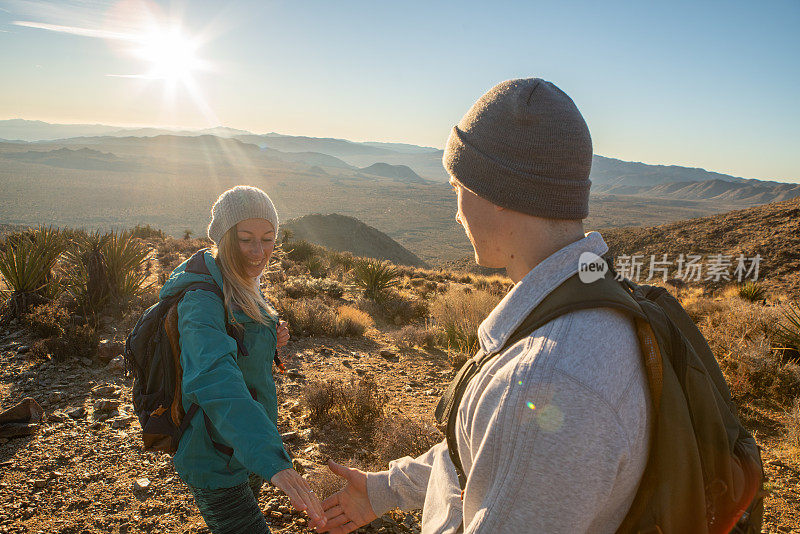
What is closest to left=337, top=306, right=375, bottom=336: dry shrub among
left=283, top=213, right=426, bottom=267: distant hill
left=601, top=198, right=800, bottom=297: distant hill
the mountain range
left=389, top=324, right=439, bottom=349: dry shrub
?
left=389, top=324, right=439, bottom=349: dry shrub

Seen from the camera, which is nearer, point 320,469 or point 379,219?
point 320,469

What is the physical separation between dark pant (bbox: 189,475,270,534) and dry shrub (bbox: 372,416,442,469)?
1665 mm

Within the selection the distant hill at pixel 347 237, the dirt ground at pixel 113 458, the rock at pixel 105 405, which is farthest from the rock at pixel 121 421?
the distant hill at pixel 347 237

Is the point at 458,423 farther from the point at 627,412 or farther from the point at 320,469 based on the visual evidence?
the point at 320,469

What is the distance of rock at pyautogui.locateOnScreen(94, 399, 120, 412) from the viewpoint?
171 inches

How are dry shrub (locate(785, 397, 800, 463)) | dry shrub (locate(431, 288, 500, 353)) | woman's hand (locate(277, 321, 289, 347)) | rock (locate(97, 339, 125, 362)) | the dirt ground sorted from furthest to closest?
1. dry shrub (locate(431, 288, 500, 353))
2. rock (locate(97, 339, 125, 362))
3. dry shrub (locate(785, 397, 800, 463))
4. the dirt ground
5. woman's hand (locate(277, 321, 289, 347))

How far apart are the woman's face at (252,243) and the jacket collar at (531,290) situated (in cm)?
167

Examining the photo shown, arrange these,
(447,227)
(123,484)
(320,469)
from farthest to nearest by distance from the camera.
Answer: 1. (447,227)
2. (320,469)
3. (123,484)

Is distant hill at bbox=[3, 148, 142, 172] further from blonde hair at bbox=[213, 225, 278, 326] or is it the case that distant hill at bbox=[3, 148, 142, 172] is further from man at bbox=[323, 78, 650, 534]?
man at bbox=[323, 78, 650, 534]

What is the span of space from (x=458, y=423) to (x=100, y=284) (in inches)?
312

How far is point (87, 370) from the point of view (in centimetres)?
528

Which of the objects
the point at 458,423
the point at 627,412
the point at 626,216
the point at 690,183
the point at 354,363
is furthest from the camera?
the point at 690,183

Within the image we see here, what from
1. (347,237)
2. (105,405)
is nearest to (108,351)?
(105,405)

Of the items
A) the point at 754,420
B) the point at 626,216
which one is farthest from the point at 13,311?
the point at 626,216
